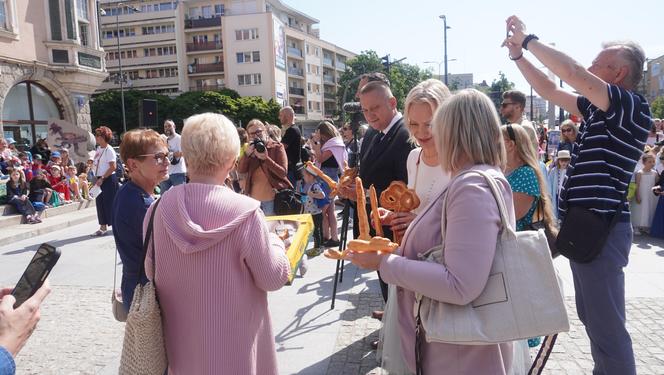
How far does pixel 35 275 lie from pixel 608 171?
2519mm

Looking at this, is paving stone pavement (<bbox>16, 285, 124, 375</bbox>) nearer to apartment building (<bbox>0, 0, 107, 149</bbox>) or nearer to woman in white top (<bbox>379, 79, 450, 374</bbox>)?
woman in white top (<bbox>379, 79, 450, 374</bbox>)

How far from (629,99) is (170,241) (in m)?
2.20

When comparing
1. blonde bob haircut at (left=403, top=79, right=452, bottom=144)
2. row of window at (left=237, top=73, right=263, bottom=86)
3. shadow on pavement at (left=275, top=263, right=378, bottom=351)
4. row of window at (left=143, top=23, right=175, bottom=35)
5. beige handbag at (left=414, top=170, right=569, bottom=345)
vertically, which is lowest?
shadow on pavement at (left=275, top=263, right=378, bottom=351)

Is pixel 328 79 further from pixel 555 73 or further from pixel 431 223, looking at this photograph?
pixel 431 223

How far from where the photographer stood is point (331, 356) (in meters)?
3.69

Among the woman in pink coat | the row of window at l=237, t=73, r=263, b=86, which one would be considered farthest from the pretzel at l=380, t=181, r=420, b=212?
the row of window at l=237, t=73, r=263, b=86

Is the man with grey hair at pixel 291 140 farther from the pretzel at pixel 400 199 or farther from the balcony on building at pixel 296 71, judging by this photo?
the balcony on building at pixel 296 71

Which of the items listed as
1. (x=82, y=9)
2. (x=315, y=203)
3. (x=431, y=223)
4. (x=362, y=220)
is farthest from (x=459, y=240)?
(x=82, y=9)

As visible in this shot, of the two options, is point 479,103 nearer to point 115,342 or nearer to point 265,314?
point 265,314

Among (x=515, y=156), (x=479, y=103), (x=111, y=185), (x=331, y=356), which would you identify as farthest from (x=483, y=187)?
(x=111, y=185)

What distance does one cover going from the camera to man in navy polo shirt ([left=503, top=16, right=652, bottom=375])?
2.26m

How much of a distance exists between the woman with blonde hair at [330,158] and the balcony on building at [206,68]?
2249 inches

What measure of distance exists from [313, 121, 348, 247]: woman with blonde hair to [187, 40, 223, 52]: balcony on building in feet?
191

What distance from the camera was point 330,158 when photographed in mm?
8000
